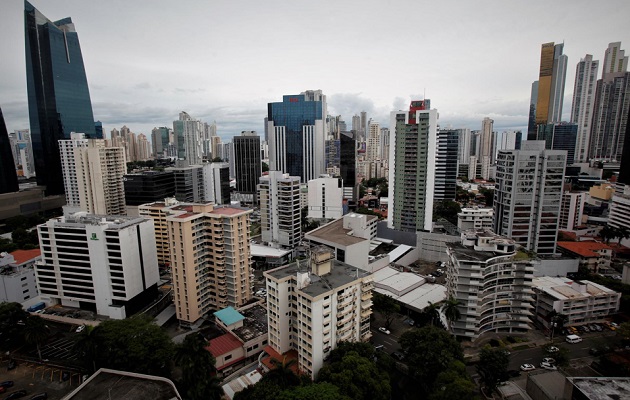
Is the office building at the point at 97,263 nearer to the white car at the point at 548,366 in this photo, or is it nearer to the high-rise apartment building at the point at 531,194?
the white car at the point at 548,366

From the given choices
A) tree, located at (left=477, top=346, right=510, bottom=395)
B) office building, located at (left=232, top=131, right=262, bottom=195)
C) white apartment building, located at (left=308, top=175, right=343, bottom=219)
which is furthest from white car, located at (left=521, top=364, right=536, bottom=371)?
office building, located at (left=232, top=131, right=262, bottom=195)

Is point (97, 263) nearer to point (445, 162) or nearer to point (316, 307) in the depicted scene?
point (316, 307)

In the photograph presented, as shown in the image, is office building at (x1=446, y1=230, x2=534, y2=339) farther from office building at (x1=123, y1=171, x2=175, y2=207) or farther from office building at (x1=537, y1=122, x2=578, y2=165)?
office building at (x1=537, y1=122, x2=578, y2=165)

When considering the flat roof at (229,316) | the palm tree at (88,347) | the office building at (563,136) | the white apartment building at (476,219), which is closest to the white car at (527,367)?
the flat roof at (229,316)

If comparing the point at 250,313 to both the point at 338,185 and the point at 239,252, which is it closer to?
the point at 239,252

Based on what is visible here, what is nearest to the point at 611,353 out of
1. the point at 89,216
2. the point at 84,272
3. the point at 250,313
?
the point at 250,313

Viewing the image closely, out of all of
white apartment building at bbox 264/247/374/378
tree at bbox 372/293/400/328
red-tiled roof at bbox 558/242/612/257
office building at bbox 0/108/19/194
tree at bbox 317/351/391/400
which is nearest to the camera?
tree at bbox 317/351/391/400

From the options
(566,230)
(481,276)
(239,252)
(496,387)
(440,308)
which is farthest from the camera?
(566,230)
